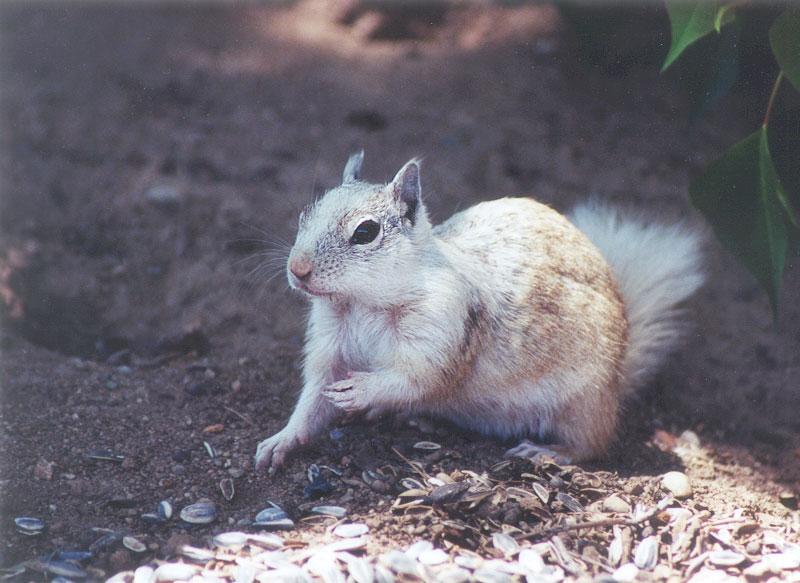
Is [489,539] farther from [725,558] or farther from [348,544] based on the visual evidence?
[725,558]

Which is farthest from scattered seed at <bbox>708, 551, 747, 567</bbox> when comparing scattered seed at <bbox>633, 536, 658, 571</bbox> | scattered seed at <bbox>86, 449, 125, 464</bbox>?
scattered seed at <bbox>86, 449, 125, 464</bbox>

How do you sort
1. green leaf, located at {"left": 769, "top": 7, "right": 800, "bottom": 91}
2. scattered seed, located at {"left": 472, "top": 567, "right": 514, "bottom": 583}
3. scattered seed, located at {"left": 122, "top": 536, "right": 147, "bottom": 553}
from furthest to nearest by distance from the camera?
green leaf, located at {"left": 769, "top": 7, "right": 800, "bottom": 91} < scattered seed, located at {"left": 122, "top": 536, "right": 147, "bottom": 553} < scattered seed, located at {"left": 472, "top": 567, "right": 514, "bottom": 583}

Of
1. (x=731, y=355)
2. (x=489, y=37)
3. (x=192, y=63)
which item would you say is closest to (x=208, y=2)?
(x=192, y=63)

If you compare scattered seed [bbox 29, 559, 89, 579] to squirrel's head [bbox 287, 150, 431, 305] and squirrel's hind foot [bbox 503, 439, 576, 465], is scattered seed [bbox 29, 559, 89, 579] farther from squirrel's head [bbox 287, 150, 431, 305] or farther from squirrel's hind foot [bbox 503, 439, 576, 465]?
squirrel's hind foot [bbox 503, 439, 576, 465]

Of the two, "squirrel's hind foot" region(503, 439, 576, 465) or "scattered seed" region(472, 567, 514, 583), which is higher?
"squirrel's hind foot" region(503, 439, 576, 465)

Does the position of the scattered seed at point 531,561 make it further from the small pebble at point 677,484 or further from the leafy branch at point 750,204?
the leafy branch at point 750,204

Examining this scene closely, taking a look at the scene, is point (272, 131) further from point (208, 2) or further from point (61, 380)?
point (61, 380)
